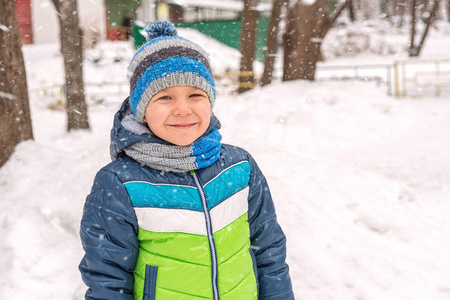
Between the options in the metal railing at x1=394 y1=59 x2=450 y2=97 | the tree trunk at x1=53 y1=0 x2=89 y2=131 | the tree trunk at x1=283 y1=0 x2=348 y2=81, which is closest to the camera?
the tree trunk at x1=53 y1=0 x2=89 y2=131

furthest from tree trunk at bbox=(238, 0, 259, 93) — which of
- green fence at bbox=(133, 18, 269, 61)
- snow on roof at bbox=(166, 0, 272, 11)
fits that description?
snow on roof at bbox=(166, 0, 272, 11)

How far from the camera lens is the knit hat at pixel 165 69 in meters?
1.77

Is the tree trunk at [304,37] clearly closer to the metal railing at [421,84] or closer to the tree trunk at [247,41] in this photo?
the tree trunk at [247,41]

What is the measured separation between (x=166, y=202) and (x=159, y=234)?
0.41 feet

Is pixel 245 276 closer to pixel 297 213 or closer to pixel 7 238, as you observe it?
pixel 7 238

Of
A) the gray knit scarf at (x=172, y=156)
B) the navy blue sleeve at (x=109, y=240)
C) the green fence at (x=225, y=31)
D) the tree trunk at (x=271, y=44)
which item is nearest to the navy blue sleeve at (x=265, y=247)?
the gray knit scarf at (x=172, y=156)

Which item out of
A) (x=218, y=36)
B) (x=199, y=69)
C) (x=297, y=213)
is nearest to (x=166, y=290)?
(x=199, y=69)

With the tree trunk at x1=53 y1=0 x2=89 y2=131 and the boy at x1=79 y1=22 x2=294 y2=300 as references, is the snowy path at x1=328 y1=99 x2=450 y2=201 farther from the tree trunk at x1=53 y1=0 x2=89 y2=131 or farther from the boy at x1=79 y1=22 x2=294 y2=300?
the tree trunk at x1=53 y1=0 x2=89 y2=131

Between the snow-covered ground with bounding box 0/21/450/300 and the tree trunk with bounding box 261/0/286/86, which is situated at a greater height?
the tree trunk with bounding box 261/0/286/86

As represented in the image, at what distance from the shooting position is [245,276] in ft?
6.24

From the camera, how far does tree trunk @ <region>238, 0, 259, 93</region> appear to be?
12.0 m

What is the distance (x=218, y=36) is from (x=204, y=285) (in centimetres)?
2642

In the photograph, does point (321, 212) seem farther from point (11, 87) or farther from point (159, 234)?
point (11, 87)

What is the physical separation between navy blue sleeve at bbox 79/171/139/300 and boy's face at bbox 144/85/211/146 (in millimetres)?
264
